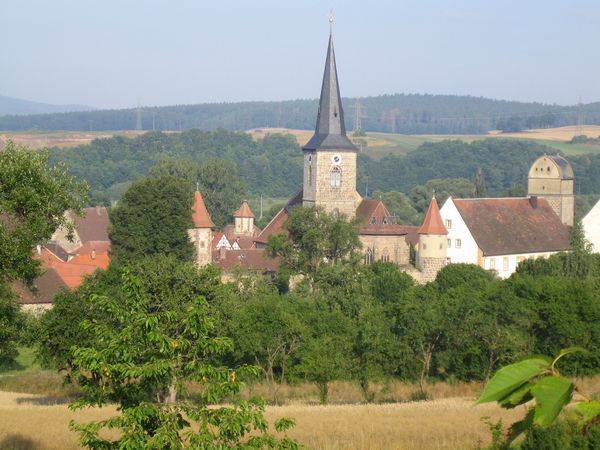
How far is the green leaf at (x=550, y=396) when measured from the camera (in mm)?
2805

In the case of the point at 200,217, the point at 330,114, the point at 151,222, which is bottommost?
the point at 200,217

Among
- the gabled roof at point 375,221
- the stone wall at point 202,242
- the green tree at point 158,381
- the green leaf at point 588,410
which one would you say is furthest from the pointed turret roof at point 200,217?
the green leaf at point 588,410

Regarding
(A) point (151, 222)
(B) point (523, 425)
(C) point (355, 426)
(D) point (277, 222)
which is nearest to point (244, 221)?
(D) point (277, 222)

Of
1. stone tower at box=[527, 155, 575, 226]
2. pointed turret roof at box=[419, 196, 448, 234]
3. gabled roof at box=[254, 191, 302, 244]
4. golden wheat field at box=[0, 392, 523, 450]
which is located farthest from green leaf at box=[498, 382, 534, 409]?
stone tower at box=[527, 155, 575, 226]

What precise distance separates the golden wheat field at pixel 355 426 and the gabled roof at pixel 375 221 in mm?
32974

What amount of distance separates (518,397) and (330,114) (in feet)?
199

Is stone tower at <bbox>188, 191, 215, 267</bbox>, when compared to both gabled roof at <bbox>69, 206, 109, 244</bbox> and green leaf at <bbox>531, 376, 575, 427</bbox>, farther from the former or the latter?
green leaf at <bbox>531, 376, 575, 427</bbox>

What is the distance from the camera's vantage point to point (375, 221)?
200ft

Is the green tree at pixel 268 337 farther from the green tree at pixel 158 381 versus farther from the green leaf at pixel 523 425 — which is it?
the green leaf at pixel 523 425

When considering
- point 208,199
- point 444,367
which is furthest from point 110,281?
point 208,199

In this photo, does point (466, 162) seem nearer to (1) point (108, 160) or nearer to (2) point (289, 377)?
(1) point (108, 160)

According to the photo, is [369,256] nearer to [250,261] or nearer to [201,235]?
[250,261]

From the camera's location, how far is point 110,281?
38.7 meters

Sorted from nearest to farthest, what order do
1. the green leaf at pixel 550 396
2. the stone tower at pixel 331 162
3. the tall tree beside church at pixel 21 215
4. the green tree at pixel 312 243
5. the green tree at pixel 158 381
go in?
the green leaf at pixel 550 396 → the green tree at pixel 158 381 → the tall tree beside church at pixel 21 215 → the green tree at pixel 312 243 → the stone tower at pixel 331 162
